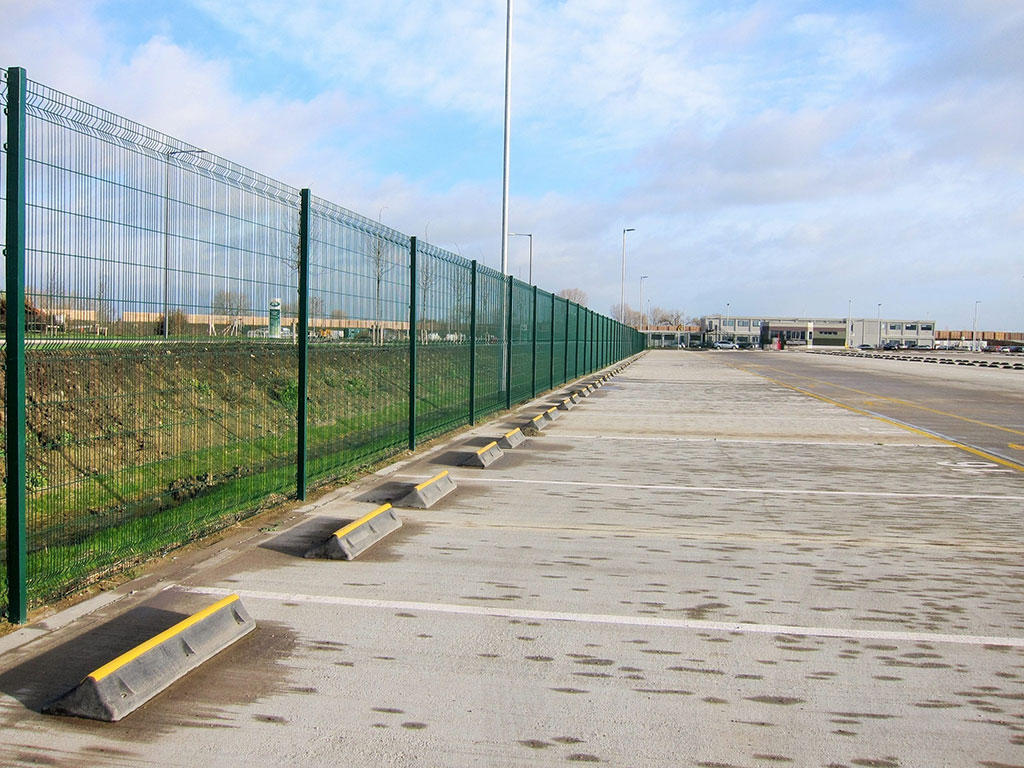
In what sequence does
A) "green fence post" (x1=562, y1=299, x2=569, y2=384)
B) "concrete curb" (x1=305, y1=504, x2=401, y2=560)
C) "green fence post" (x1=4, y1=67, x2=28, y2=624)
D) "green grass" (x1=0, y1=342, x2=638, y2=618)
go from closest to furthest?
"green fence post" (x1=4, y1=67, x2=28, y2=624) → "green grass" (x1=0, y1=342, x2=638, y2=618) → "concrete curb" (x1=305, y1=504, x2=401, y2=560) → "green fence post" (x1=562, y1=299, x2=569, y2=384)

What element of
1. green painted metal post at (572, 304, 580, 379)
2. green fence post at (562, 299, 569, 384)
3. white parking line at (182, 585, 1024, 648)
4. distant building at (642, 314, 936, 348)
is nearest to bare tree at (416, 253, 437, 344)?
white parking line at (182, 585, 1024, 648)

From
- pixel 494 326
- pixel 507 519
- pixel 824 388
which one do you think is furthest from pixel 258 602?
pixel 824 388

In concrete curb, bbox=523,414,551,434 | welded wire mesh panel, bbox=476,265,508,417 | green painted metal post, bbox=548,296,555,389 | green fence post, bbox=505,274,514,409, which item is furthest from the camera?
green painted metal post, bbox=548,296,555,389

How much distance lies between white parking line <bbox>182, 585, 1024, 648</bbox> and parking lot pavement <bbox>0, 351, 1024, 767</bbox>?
20 millimetres

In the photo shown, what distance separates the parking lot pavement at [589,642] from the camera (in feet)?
11.9

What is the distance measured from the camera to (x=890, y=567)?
6.48 m

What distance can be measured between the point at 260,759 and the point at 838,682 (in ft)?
8.82

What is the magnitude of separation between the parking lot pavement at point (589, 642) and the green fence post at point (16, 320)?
0.60 meters

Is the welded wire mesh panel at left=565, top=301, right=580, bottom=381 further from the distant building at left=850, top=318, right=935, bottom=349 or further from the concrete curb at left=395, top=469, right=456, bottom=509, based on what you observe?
the distant building at left=850, top=318, right=935, bottom=349

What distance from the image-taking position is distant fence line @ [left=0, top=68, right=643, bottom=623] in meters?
4.74

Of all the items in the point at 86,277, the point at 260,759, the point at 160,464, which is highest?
the point at 86,277

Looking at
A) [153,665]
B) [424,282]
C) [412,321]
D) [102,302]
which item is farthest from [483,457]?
[153,665]

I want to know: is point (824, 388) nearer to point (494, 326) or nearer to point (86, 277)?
point (494, 326)

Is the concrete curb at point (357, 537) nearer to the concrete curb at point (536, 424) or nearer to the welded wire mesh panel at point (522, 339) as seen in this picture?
the concrete curb at point (536, 424)
